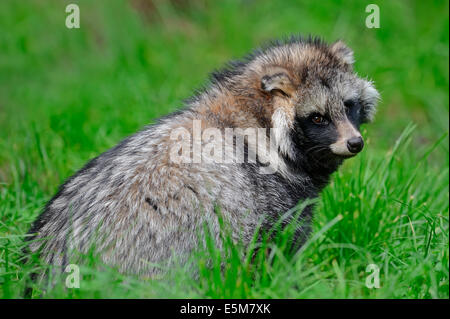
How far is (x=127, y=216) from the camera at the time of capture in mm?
3793

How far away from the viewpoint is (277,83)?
4.34m

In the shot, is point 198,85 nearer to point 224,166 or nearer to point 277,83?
point 277,83

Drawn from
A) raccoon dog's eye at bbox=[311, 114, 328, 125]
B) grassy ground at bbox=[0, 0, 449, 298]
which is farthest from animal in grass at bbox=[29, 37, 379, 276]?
grassy ground at bbox=[0, 0, 449, 298]

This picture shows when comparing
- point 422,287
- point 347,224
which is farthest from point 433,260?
point 347,224

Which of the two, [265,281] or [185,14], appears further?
[185,14]

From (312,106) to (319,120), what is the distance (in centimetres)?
12

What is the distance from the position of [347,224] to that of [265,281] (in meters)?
1.38

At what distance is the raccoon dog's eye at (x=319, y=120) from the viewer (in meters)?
4.39

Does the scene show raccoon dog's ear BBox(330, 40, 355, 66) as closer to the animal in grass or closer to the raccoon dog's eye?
Result: the animal in grass

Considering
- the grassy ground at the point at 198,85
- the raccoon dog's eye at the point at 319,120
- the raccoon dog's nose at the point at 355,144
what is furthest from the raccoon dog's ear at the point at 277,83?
the grassy ground at the point at 198,85

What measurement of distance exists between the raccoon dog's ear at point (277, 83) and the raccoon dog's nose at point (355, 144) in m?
0.56

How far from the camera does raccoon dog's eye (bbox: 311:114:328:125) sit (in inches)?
173

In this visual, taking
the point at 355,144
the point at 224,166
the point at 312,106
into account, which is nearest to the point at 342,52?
the point at 312,106

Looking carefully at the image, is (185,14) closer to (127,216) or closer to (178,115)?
(178,115)
